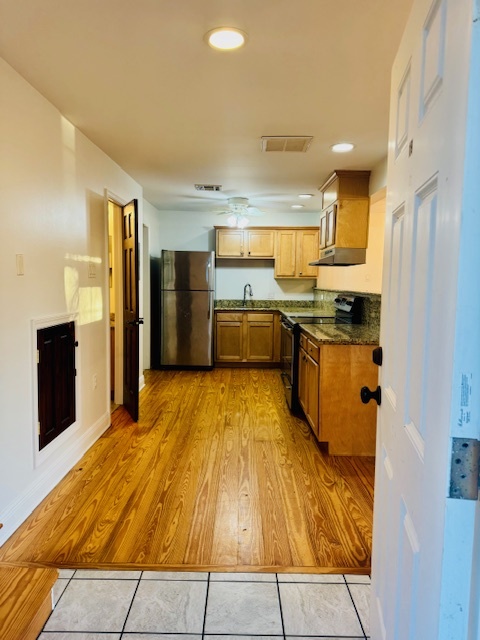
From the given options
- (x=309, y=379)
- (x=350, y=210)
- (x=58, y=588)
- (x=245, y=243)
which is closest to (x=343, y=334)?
(x=309, y=379)

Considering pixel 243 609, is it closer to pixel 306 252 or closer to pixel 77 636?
pixel 77 636

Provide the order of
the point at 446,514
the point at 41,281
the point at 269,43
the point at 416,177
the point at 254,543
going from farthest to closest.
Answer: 1. the point at 41,281
2. the point at 254,543
3. the point at 269,43
4. the point at 416,177
5. the point at 446,514

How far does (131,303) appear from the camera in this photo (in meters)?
3.72

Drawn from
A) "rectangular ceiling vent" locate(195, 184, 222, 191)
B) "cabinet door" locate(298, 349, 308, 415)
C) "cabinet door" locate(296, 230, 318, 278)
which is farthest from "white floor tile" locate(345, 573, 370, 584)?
"cabinet door" locate(296, 230, 318, 278)

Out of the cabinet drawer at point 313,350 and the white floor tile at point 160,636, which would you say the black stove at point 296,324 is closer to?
the cabinet drawer at point 313,350

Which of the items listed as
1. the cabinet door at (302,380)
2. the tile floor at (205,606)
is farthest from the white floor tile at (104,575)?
the cabinet door at (302,380)

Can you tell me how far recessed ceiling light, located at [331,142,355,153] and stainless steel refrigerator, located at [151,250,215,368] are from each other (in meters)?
2.70

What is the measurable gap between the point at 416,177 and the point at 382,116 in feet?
6.43

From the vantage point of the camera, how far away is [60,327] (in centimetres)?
262

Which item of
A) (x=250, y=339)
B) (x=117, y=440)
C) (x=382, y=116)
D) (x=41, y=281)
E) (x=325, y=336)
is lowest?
(x=117, y=440)

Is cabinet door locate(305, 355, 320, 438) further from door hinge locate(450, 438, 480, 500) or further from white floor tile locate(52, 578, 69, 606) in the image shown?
door hinge locate(450, 438, 480, 500)

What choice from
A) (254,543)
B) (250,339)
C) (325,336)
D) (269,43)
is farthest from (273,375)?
(269,43)

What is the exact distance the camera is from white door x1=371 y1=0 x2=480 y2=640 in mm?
591

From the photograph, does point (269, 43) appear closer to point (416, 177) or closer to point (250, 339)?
point (416, 177)
